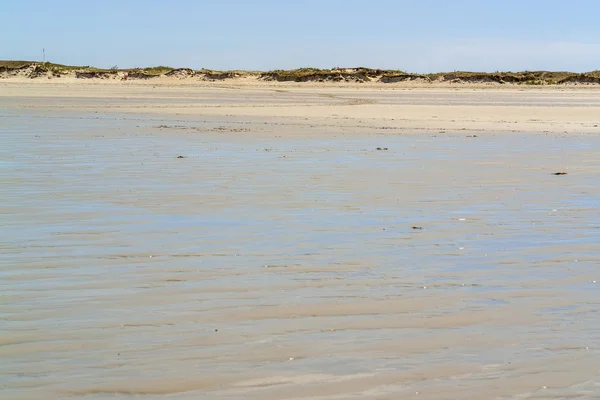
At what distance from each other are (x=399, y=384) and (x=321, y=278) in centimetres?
179

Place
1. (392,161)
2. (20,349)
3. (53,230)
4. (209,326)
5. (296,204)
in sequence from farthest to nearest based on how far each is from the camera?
(392,161) → (296,204) → (53,230) → (209,326) → (20,349)

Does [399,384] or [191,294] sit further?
[191,294]

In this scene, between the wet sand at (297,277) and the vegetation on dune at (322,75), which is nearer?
the wet sand at (297,277)

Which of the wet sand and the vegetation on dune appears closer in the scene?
the wet sand

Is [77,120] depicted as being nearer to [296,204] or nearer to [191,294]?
[296,204]

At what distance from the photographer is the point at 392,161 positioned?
11.8 m

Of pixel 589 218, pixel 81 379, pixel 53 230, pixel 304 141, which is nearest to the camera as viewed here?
pixel 81 379

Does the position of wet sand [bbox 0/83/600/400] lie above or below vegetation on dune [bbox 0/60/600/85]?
below

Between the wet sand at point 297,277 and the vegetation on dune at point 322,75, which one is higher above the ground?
the vegetation on dune at point 322,75

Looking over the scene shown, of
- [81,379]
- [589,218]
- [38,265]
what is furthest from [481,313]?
[589,218]

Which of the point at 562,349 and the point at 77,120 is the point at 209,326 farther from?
the point at 77,120

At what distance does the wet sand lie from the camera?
3605 mm

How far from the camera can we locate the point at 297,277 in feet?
17.3

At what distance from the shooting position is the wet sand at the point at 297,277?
361 cm
